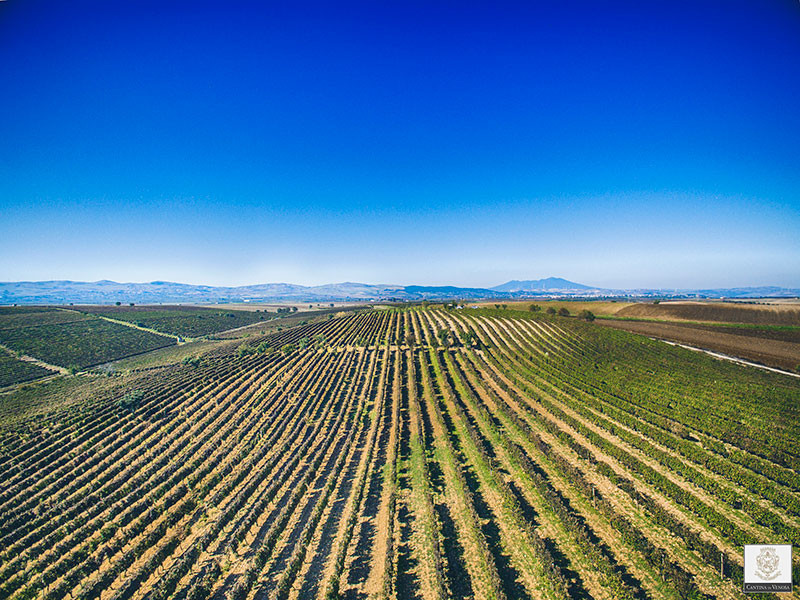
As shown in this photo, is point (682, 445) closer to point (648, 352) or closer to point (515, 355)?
point (515, 355)

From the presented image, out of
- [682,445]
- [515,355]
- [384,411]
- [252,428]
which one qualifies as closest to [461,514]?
[384,411]

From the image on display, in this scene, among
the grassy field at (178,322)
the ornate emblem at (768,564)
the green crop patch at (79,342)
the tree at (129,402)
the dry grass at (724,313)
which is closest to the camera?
the ornate emblem at (768,564)

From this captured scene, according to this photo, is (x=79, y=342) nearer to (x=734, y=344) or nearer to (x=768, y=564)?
(x=768, y=564)

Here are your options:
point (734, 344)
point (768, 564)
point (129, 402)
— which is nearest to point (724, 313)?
point (734, 344)

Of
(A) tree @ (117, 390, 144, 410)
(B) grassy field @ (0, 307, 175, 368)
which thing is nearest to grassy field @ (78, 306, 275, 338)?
(B) grassy field @ (0, 307, 175, 368)

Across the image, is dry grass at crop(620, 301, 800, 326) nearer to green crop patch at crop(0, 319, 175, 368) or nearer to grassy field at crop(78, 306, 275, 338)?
green crop patch at crop(0, 319, 175, 368)

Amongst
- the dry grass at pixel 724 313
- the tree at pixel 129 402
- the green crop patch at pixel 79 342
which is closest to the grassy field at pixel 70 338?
the green crop patch at pixel 79 342

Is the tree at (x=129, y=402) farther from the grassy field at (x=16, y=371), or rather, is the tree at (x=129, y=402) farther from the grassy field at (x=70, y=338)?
the grassy field at (x=70, y=338)
